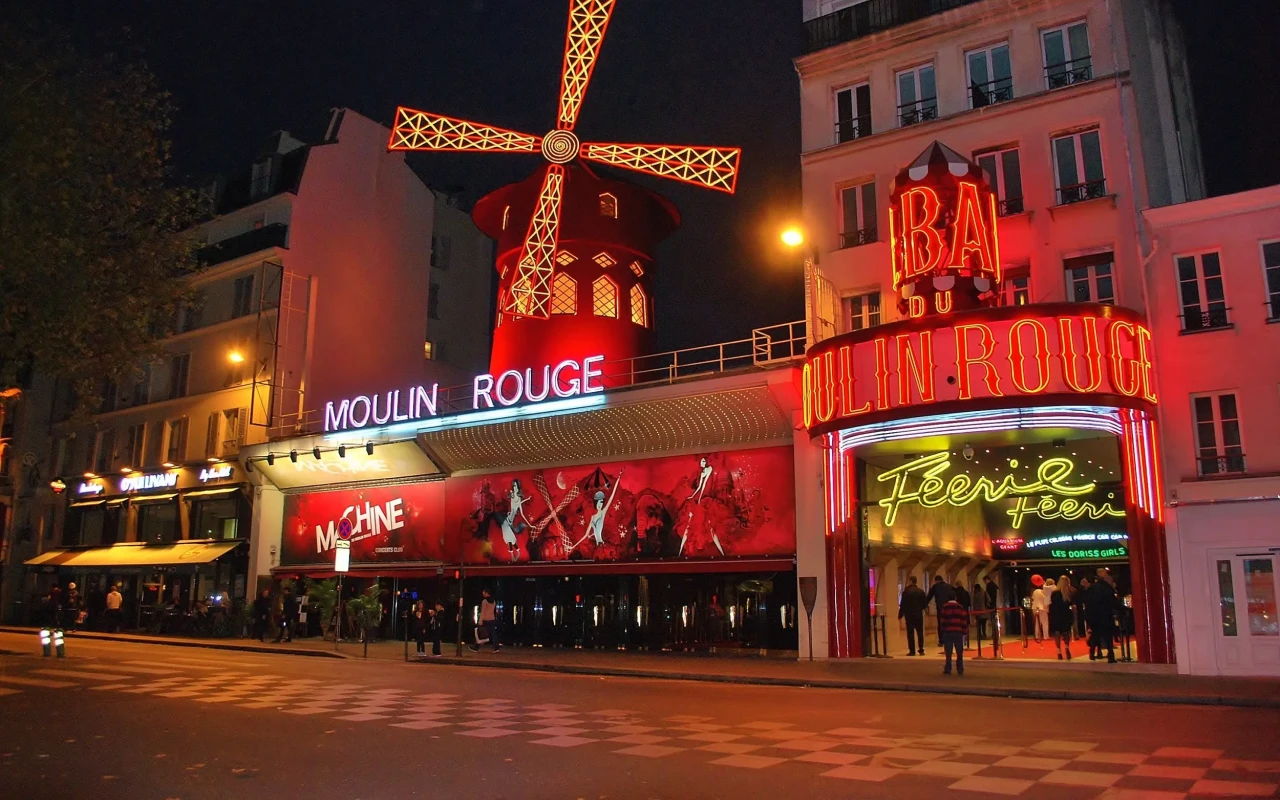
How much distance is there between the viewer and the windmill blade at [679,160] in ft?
84.1

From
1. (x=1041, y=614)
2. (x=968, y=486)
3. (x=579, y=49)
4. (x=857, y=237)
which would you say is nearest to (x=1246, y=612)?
(x=968, y=486)

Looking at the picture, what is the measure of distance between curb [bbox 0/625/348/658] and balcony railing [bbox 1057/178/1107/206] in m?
17.2

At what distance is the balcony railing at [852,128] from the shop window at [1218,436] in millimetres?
8506

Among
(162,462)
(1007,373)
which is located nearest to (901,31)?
(1007,373)

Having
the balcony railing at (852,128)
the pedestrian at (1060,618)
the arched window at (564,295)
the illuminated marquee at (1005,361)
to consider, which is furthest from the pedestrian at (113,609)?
the pedestrian at (1060,618)

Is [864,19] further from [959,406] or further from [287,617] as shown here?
[287,617]

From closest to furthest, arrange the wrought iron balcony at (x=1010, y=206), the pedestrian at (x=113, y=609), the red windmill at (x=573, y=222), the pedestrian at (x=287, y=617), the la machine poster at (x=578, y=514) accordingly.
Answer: the wrought iron balcony at (x=1010, y=206)
the la machine poster at (x=578, y=514)
the pedestrian at (x=287, y=617)
the red windmill at (x=573, y=222)
the pedestrian at (x=113, y=609)

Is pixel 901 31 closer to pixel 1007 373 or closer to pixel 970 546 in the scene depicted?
pixel 1007 373

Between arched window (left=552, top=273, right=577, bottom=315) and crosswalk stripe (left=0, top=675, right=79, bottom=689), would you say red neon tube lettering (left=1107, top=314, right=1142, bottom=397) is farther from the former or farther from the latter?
crosswalk stripe (left=0, top=675, right=79, bottom=689)

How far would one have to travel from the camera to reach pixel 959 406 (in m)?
16.0

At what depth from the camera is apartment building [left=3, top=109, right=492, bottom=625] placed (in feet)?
101

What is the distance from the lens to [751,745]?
8617 millimetres

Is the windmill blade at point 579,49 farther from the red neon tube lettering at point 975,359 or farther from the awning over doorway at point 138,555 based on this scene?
the awning over doorway at point 138,555

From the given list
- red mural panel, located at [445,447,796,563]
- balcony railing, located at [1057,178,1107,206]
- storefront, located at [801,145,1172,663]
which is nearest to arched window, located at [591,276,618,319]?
red mural panel, located at [445,447,796,563]
